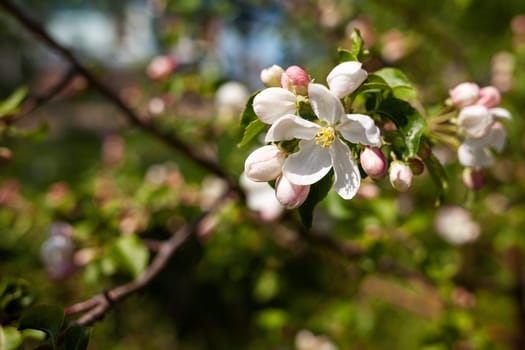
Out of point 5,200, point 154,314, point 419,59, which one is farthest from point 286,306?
point 154,314

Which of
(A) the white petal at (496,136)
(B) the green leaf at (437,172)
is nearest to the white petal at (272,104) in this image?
(B) the green leaf at (437,172)

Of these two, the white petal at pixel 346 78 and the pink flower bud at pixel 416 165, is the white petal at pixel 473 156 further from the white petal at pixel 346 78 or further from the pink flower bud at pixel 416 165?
the white petal at pixel 346 78

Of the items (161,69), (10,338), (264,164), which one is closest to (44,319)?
(10,338)

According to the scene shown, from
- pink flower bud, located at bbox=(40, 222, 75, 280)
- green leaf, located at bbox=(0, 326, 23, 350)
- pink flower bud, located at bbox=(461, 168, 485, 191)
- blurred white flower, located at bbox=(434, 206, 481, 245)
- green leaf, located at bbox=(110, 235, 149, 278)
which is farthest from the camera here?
blurred white flower, located at bbox=(434, 206, 481, 245)

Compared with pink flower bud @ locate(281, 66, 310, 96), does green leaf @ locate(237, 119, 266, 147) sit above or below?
below

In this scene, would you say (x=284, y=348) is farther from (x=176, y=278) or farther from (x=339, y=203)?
(x=176, y=278)

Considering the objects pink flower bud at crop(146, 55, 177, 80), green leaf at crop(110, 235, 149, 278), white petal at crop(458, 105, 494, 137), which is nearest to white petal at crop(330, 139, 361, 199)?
white petal at crop(458, 105, 494, 137)

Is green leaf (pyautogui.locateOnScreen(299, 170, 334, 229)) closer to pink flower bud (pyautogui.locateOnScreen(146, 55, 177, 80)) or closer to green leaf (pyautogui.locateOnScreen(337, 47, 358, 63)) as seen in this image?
green leaf (pyautogui.locateOnScreen(337, 47, 358, 63))
